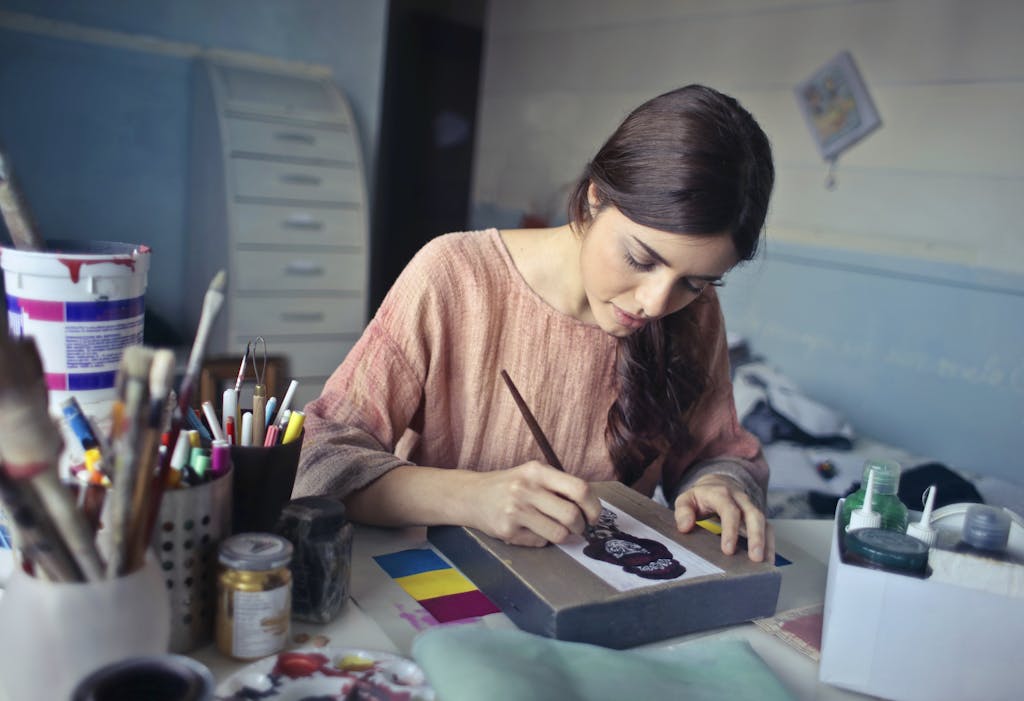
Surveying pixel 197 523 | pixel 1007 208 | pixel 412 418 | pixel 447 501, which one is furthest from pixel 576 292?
pixel 1007 208

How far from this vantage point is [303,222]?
3.39m

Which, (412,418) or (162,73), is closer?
(412,418)

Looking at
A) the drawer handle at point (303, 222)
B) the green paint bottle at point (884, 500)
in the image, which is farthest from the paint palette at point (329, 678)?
the drawer handle at point (303, 222)

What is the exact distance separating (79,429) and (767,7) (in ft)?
9.38

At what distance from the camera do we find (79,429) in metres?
0.63

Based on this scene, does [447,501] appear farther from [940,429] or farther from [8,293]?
[940,429]

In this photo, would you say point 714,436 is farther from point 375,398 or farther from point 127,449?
point 127,449

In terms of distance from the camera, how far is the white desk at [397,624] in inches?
29.8

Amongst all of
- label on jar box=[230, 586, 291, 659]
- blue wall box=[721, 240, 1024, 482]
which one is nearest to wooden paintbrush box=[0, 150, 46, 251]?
label on jar box=[230, 586, 291, 659]

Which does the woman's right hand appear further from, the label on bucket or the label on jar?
the label on bucket

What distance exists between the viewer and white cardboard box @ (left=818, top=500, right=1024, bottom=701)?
2.42 feet

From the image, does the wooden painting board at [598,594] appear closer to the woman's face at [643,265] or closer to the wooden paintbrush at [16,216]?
the woman's face at [643,265]

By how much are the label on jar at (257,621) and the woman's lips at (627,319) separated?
2.04 ft

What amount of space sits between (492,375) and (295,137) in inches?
93.6
